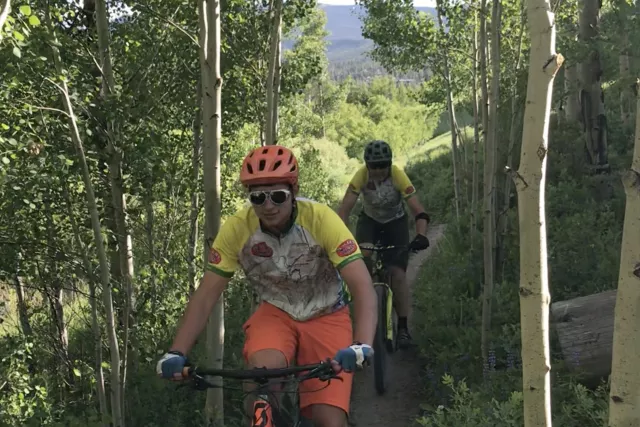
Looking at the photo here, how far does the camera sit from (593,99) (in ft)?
32.1

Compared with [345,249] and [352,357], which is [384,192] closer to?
[345,249]

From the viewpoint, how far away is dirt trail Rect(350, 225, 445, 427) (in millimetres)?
6277

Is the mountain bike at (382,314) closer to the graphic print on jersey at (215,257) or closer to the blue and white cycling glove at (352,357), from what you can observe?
the graphic print on jersey at (215,257)

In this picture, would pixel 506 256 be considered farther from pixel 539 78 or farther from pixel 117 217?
pixel 539 78

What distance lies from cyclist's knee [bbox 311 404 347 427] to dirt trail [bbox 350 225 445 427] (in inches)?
120

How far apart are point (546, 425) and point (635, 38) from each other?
646 cm

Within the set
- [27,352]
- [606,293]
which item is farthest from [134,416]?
[606,293]

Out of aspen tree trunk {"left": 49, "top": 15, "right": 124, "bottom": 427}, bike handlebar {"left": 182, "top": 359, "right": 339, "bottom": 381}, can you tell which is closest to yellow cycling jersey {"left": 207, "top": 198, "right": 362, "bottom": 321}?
bike handlebar {"left": 182, "top": 359, "right": 339, "bottom": 381}

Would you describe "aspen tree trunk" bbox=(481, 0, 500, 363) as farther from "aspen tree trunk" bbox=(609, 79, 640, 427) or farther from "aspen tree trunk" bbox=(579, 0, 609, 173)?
"aspen tree trunk" bbox=(579, 0, 609, 173)

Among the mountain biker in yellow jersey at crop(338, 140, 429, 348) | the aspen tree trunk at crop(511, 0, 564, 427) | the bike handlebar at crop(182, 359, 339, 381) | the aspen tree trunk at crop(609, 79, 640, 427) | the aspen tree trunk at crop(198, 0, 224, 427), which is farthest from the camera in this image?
the mountain biker in yellow jersey at crop(338, 140, 429, 348)

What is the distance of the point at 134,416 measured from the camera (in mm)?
6355

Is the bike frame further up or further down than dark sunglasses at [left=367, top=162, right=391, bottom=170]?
further down

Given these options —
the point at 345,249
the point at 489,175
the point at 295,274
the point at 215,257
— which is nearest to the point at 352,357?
the point at 345,249

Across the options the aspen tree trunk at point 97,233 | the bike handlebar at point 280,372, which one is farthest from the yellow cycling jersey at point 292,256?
the aspen tree trunk at point 97,233
